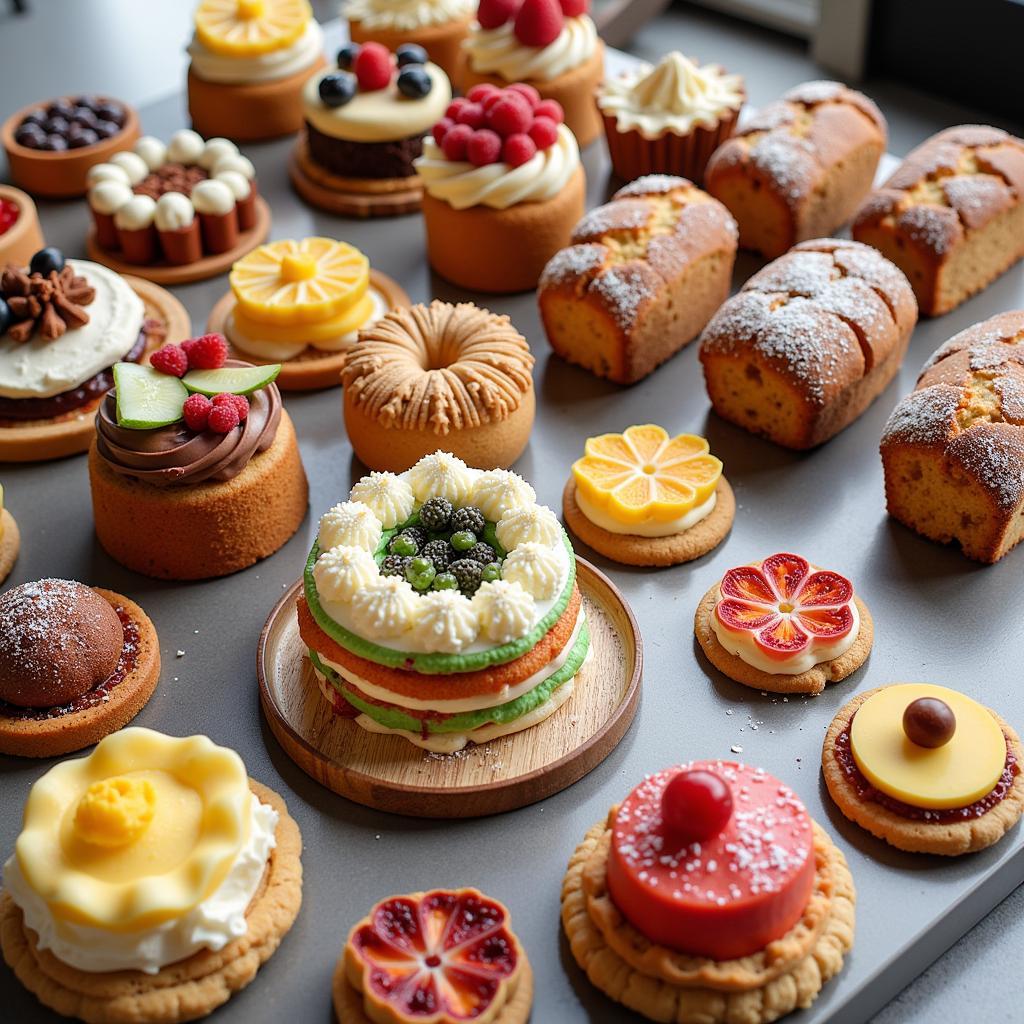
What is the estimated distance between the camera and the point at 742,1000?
2.79 meters

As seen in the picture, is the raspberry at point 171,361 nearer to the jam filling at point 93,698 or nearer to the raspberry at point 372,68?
the jam filling at point 93,698

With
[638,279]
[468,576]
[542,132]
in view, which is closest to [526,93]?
[542,132]

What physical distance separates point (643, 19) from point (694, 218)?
247 centimetres

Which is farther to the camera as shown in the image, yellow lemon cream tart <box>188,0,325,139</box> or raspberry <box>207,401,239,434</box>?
yellow lemon cream tart <box>188,0,325,139</box>

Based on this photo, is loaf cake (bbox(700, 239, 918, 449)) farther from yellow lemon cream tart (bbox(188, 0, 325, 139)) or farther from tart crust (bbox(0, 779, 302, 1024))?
yellow lemon cream tart (bbox(188, 0, 325, 139))

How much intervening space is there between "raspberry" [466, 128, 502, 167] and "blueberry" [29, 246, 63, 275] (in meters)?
1.32

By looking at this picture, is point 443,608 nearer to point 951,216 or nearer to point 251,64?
point 951,216

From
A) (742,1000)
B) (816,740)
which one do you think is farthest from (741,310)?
(742,1000)

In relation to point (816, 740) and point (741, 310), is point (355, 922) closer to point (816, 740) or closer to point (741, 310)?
point (816, 740)

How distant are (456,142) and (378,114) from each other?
2.13 ft

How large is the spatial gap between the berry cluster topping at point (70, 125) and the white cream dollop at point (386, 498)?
2.58m

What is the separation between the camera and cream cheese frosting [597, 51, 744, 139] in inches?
199

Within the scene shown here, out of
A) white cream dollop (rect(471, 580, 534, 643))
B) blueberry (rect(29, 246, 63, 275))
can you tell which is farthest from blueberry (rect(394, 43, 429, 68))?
white cream dollop (rect(471, 580, 534, 643))

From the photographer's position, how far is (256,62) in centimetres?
542
